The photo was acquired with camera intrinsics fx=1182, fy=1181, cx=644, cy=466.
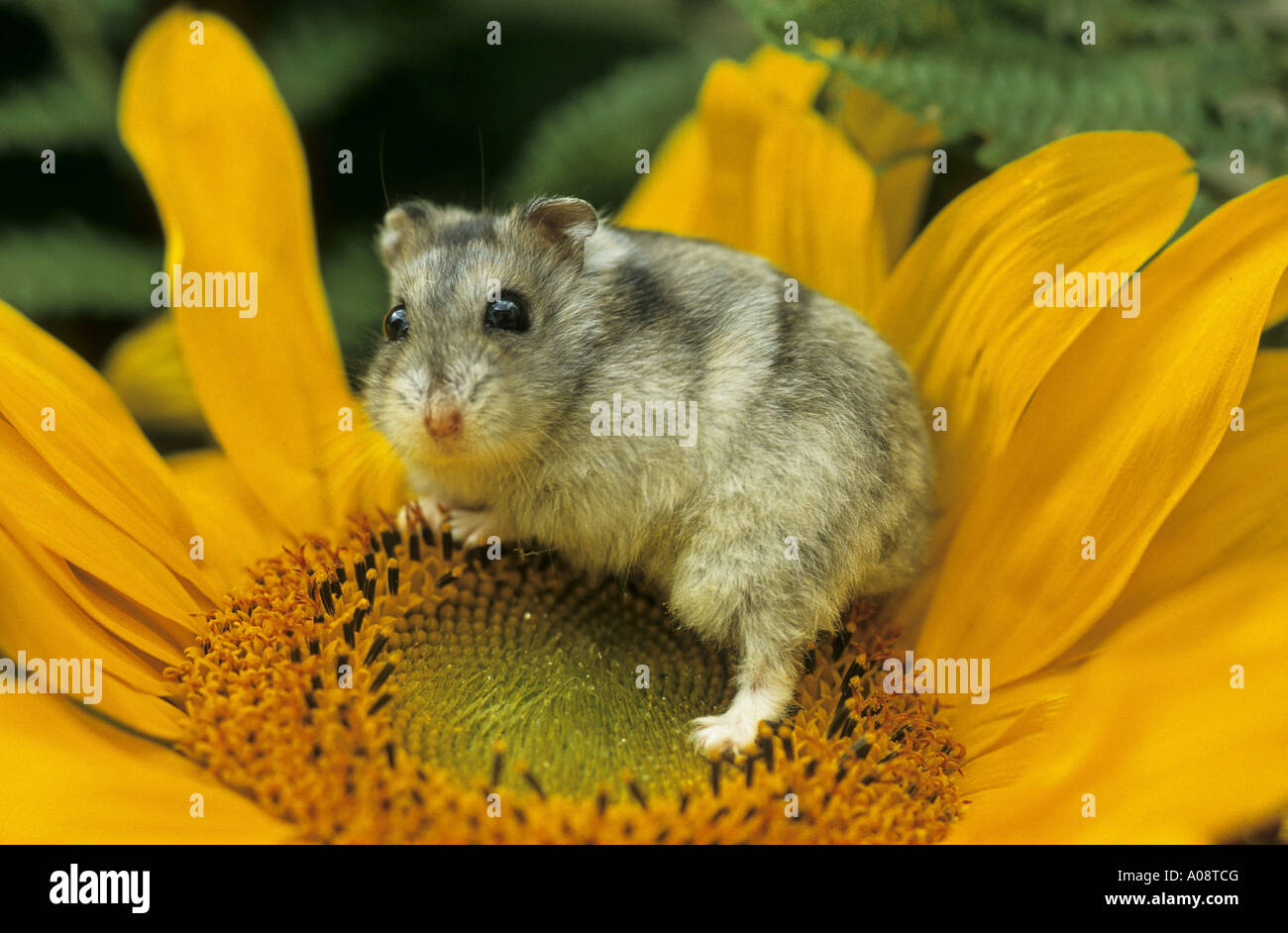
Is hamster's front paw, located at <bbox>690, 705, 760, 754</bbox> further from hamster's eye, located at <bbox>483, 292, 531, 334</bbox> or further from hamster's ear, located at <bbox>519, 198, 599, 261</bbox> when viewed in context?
hamster's ear, located at <bbox>519, 198, 599, 261</bbox>

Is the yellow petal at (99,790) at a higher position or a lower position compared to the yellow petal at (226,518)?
lower

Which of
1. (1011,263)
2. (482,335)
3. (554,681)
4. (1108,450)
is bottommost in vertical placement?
(554,681)

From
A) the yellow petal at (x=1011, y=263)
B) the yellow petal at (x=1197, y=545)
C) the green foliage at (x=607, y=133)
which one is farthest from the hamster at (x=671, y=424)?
the green foliage at (x=607, y=133)

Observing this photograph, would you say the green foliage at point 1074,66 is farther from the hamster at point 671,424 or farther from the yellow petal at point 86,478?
the yellow petal at point 86,478

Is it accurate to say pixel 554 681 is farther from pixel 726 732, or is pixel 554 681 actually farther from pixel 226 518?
pixel 226 518

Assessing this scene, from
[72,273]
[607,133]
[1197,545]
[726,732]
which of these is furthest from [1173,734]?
[72,273]

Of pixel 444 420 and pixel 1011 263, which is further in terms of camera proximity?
pixel 1011 263
